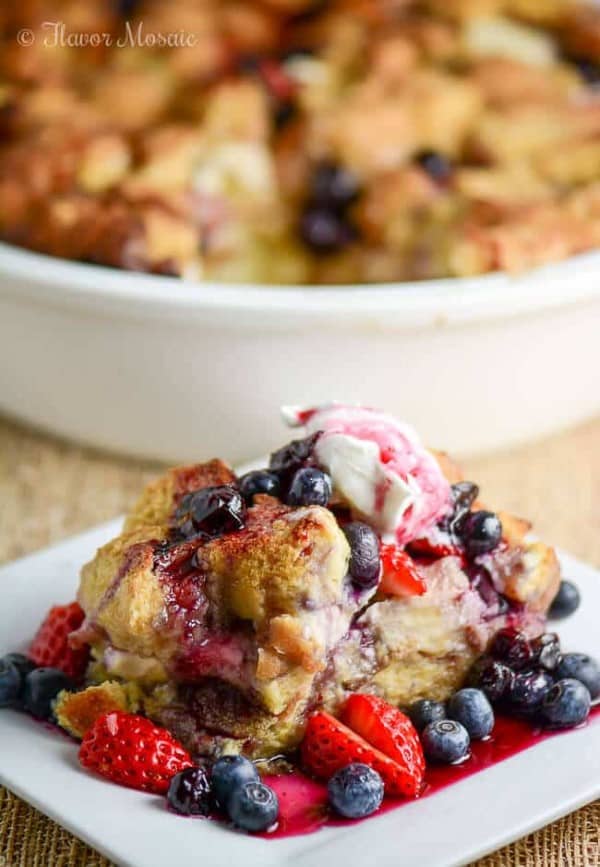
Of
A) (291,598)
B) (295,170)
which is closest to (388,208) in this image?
(295,170)

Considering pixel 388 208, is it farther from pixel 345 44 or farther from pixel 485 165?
pixel 345 44

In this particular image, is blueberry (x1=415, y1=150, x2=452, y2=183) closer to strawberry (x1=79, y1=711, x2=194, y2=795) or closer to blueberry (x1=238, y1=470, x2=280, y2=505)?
blueberry (x1=238, y1=470, x2=280, y2=505)

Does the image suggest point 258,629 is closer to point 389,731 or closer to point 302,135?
point 389,731

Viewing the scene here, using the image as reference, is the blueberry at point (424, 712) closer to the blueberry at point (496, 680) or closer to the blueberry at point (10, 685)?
the blueberry at point (496, 680)

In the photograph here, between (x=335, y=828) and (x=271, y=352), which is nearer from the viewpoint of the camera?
(x=335, y=828)

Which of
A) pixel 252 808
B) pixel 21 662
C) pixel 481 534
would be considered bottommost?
pixel 21 662

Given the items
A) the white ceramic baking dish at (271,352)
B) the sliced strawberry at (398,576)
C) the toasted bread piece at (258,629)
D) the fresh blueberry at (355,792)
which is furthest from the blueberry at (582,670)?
the white ceramic baking dish at (271,352)

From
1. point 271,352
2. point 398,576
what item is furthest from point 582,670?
point 271,352
